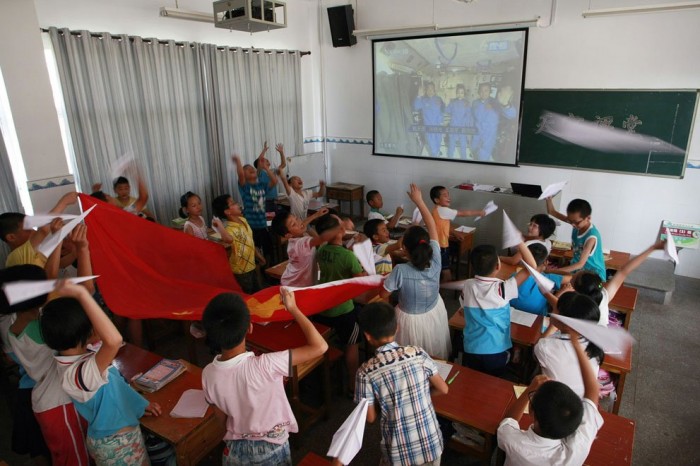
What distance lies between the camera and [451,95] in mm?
6695

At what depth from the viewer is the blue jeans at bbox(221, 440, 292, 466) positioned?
198cm

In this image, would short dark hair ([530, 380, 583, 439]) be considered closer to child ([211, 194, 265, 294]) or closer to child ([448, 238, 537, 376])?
child ([448, 238, 537, 376])

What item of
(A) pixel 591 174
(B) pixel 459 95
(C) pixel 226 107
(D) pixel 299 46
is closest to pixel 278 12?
(D) pixel 299 46

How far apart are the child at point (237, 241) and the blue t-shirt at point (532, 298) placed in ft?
7.76

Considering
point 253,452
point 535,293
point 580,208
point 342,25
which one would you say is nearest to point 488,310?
point 535,293

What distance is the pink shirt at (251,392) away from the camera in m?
1.85

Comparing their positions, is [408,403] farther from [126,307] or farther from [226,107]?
[226,107]

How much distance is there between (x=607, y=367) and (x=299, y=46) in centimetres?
666

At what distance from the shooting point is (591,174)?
589cm

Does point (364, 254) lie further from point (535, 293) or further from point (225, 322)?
point (225, 322)

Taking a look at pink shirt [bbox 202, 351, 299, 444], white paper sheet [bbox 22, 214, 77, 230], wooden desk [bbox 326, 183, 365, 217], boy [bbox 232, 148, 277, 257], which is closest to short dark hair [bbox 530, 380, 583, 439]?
pink shirt [bbox 202, 351, 299, 444]

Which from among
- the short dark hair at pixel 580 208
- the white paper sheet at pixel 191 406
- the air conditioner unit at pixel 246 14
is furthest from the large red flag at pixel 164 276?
the air conditioner unit at pixel 246 14

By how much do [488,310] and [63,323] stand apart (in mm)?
2265

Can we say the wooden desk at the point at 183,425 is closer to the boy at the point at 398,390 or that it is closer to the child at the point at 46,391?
the child at the point at 46,391
